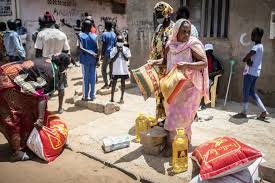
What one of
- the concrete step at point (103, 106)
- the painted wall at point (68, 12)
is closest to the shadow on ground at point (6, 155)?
the concrete step at point (103, 106)

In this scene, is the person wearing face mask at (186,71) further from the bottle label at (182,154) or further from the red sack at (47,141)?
the red sack at (47,141)

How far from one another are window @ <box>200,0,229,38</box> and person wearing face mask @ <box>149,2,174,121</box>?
283 centimetres

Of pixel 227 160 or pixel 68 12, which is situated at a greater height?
pixel 68 12

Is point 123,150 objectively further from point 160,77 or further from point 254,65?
point 254,65

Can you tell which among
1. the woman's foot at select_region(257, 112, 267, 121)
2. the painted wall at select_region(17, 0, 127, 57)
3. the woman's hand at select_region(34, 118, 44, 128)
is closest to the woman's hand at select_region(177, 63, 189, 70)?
the woman's hand at select_region(34, 118, 44, 128)

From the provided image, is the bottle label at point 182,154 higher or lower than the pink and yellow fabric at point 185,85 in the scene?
lower

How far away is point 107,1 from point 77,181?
551 inches

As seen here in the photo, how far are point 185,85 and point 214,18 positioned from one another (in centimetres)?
393

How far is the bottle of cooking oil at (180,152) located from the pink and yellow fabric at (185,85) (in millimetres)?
298

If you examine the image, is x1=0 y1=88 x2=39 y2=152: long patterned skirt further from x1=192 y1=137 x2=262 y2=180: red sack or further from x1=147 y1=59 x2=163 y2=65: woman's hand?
x1=192 y1=137 x2=262 y2=180: red sack

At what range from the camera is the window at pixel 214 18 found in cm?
734

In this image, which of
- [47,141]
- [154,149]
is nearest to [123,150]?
[154,149]

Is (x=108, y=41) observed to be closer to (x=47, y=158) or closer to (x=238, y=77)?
(x=238, y=77)

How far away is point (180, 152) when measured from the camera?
13.0ft
